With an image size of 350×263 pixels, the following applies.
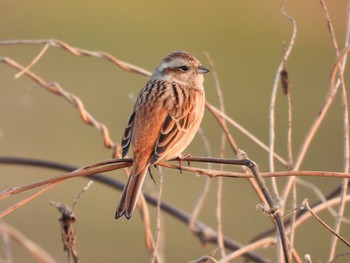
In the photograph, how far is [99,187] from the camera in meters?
13.0

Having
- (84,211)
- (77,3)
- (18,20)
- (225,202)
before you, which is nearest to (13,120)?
(84,211)

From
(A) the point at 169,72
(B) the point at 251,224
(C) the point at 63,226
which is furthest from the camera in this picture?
(B) the point at 251,224

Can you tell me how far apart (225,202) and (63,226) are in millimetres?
9589

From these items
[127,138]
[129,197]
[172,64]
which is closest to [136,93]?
[172,64]

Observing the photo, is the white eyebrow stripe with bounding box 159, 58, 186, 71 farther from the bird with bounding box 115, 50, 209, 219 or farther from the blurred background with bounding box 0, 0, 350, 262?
the blurred background with bounding box 0, 0, 350, 262

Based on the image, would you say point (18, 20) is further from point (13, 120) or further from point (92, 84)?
point (13, 120)

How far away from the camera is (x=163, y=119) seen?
450 cm

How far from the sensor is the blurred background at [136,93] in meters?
11.5

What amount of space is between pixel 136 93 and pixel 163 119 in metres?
11.0

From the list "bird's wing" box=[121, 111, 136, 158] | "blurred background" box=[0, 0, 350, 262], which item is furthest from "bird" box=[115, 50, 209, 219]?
"blurred background" box=[0, 0, 350, 262]

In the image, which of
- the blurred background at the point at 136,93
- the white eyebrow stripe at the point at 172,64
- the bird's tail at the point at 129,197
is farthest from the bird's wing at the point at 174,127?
the blurred background at the point at 136,93

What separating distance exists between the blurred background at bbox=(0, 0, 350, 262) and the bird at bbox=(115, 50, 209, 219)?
1441 mm

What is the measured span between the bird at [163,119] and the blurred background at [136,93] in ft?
4.73

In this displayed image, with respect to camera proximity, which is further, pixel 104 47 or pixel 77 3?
pixel 77 3
